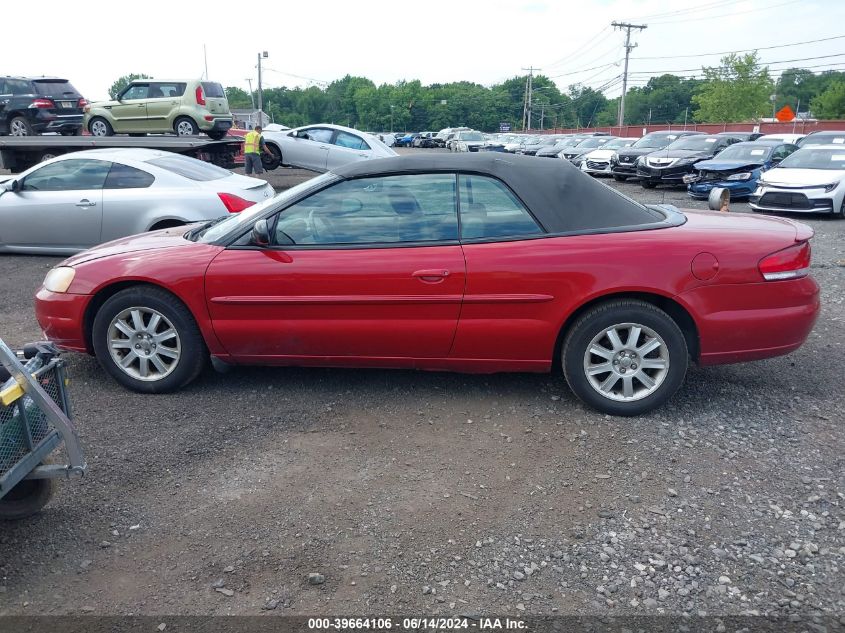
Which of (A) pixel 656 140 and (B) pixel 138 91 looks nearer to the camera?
(B) pixel 138 91

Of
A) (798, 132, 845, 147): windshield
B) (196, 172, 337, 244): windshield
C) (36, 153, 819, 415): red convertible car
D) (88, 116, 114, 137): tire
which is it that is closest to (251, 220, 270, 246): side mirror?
(36, 153, 819, 415): red convertible car

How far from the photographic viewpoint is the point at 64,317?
4.71 m

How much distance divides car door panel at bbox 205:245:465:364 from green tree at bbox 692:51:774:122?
7501 centimetres

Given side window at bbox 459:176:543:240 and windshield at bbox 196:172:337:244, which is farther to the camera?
windshield at bbox 196:172:337:244

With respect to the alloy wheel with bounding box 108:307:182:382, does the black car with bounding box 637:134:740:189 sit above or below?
above

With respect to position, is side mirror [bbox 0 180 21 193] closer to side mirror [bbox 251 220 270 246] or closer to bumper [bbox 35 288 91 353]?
bumper [bbox 35 288 91 353]

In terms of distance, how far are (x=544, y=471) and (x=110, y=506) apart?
2157 millimetres

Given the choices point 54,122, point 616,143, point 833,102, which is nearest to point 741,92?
point 833,102

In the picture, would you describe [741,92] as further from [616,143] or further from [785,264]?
[785,264]

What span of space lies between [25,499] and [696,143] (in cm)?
2035

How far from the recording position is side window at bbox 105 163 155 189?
851 centimetres

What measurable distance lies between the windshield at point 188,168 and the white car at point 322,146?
9172mm

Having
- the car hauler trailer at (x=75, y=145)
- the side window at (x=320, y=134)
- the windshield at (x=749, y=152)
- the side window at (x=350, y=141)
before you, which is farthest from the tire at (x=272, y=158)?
the windshield at (x=749, y=152)

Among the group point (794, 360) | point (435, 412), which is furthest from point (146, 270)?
point (794, 360)
